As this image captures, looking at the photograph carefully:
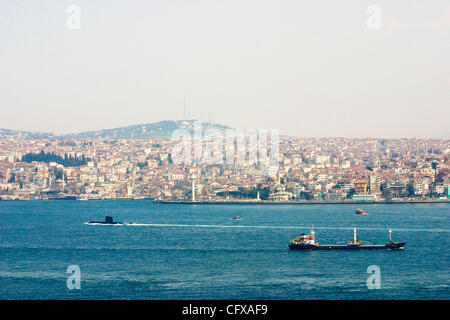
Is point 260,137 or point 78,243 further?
point 260,137

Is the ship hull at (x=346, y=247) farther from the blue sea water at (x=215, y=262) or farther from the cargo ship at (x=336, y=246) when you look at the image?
the blue sea water at (x=215, y=262)

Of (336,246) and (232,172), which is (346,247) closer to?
(336,246)

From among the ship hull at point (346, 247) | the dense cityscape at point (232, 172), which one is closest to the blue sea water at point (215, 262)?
the ship hull at point (346, 247)

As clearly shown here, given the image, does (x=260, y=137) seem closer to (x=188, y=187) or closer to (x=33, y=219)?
(x=188, y=187)

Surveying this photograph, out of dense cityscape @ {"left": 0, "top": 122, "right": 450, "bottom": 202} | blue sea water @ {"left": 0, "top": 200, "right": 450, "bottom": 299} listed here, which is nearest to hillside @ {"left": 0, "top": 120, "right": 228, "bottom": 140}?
dense cityscape @ {"left": 0, "top": 122, "right": 450, "bottom": 202}

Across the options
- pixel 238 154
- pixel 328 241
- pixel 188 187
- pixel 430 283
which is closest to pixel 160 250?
pixel 328 241

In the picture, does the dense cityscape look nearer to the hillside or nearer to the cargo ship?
the hillside
